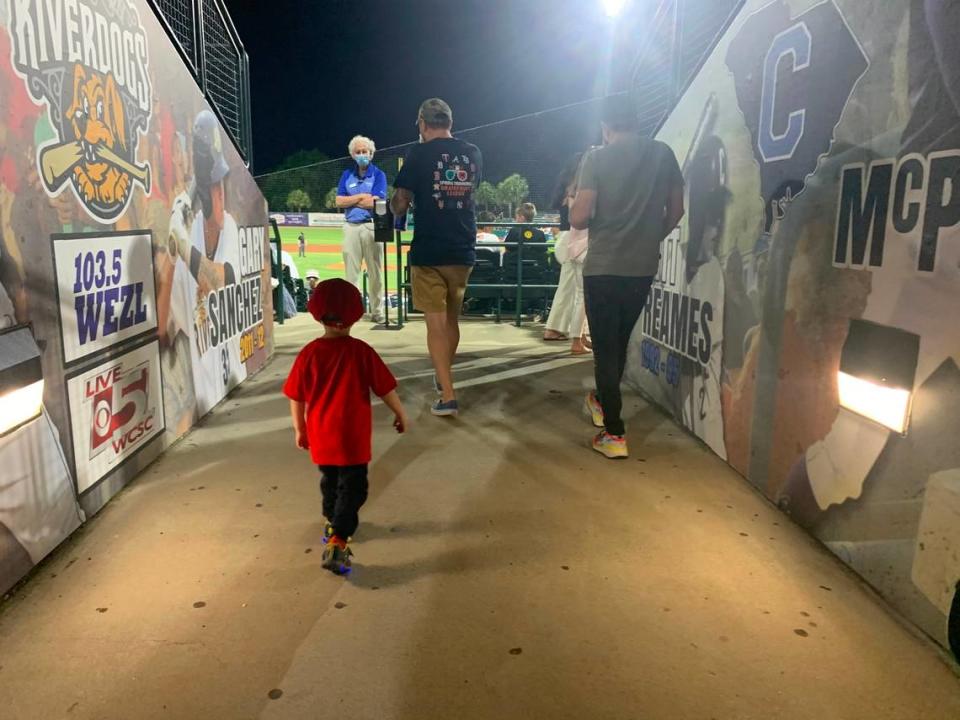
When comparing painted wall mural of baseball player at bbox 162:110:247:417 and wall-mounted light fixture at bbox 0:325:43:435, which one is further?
painted wall mural of baseball player at bbox 162:110:247:417

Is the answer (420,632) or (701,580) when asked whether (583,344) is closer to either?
(701,580)

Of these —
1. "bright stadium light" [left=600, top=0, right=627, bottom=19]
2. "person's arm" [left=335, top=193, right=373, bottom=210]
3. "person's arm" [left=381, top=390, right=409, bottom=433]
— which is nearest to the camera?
"person's arm" [left=381, top=390, right=409, bottom=433]

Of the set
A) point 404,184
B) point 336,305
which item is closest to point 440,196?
point 404,184

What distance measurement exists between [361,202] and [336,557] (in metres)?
5.58

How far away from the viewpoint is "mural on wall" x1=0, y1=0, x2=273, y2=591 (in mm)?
2209

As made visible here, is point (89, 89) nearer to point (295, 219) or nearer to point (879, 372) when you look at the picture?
point (879, 372)

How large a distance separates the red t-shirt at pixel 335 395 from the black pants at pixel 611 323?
5.00 ft

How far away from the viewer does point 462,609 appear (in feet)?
6.91

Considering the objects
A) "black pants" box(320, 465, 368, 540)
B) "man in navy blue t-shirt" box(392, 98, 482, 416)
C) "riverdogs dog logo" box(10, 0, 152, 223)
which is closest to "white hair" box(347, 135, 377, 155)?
"man in navy blue t-shirt" box(392, 98, 482, 416)

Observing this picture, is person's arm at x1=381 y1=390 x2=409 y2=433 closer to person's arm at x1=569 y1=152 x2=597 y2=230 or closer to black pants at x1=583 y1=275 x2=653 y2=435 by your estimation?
black pants at x1=583 y1=275 x2=653 y2=435

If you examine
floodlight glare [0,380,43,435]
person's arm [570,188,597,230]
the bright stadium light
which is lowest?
floodlight glare [0,380,43,435]

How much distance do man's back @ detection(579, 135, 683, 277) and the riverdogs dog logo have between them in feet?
6.94

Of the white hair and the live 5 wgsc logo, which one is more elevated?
the white hair

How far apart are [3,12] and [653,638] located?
2716 millimetres
